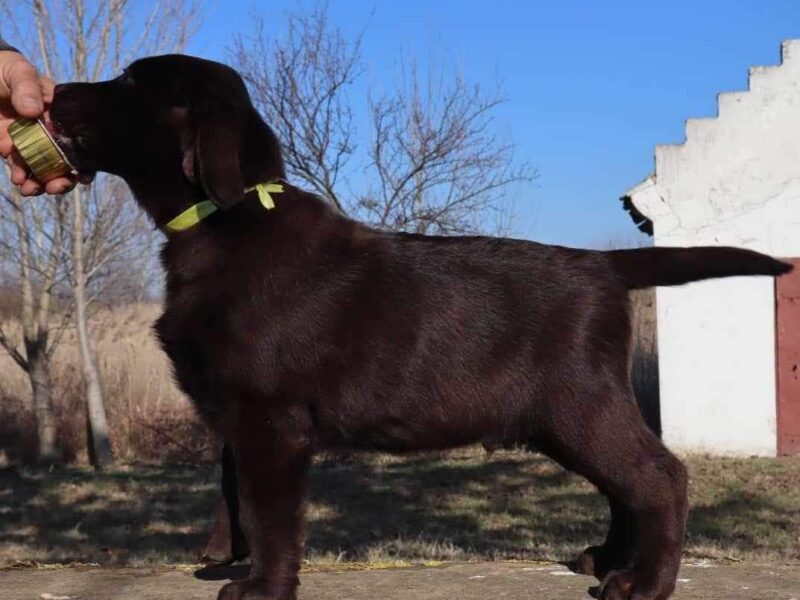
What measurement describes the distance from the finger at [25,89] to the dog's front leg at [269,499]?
4.45 feet

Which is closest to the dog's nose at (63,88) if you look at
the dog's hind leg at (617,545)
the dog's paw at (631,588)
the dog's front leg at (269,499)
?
the dog's front leg at (269,499)

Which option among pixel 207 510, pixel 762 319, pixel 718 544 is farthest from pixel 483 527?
pixel 762 319

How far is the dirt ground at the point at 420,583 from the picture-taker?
3.64 m

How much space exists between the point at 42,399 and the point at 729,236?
10.0m

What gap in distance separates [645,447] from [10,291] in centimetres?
1580

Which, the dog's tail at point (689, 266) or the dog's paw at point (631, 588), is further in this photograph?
the dog's tail at point (689, 266)

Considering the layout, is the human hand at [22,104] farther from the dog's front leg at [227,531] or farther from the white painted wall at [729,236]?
the white painted wall at [729,236]

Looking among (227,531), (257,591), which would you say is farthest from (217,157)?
(227,531)

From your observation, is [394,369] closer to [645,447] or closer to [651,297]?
[645,447]

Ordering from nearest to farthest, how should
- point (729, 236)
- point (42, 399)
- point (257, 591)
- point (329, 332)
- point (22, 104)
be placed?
point (257, 591) → point (329, 332) → point (22, 104) → point (729, 236) → point (42, 399)

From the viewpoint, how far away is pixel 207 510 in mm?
11680

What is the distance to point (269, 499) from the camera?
3.10 m

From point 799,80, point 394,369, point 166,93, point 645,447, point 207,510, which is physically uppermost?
point 799,80

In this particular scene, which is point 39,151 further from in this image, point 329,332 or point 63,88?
point 329,332
